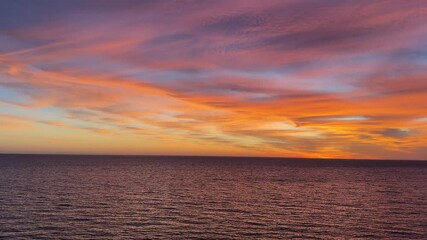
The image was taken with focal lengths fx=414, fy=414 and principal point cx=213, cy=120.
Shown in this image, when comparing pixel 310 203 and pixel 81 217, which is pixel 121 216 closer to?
pixel 81 217

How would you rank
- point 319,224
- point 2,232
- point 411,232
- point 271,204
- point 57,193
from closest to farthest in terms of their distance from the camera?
1. point 2,232
2. point 411,232
3. point 319,224
4. point 271,204
5. point 57,193

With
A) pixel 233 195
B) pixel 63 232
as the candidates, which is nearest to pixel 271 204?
pixel 233 195

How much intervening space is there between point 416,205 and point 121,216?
52177 millimetres

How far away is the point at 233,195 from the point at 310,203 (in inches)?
713

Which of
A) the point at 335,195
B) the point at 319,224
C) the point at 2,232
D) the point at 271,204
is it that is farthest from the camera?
the point at 335,195

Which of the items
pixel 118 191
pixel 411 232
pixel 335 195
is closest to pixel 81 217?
pixel 118 191

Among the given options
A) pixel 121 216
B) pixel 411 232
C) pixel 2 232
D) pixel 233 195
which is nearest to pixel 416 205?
pixel 411 232

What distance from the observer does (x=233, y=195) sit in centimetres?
8806

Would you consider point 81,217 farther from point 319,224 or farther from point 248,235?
point 319,224

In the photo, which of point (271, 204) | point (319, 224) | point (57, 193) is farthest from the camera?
point (57, 193)

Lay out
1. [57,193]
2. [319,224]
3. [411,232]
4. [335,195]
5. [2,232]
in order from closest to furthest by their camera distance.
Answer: [2,232] → [411,232] → [319,224] → [57,193] → [335,195]

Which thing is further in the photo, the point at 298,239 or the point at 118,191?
the point at 118,191

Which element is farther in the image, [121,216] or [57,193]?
[57,193]

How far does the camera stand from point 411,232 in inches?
2023
